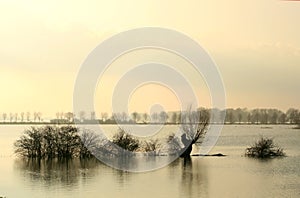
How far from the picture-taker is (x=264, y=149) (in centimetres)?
505

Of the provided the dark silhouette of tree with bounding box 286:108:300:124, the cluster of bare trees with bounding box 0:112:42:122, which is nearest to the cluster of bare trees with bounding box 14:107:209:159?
the cluster of bare trees with bounding box 0:112:42:122

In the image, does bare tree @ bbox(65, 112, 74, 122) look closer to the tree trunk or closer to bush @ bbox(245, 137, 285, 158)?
the tree trunk

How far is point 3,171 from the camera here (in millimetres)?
4691

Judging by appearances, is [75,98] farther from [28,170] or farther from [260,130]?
[260,130]

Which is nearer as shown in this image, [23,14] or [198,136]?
[23,14]

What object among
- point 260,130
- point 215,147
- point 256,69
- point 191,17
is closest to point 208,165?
point 215,147

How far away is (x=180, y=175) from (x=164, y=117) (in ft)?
1.73

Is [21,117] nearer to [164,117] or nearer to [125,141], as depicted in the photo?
[125,141]

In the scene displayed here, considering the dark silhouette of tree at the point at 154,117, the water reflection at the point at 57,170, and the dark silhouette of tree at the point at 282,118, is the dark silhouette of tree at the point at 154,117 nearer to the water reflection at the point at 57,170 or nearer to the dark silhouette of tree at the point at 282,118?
the water reflection at the point at 57,170

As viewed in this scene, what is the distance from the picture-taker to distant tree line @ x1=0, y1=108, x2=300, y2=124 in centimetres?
462

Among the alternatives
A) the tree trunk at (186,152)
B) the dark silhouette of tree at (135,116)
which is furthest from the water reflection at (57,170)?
the tree trunk at (186,152)

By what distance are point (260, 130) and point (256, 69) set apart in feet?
1.80

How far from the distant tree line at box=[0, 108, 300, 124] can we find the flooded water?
7cm

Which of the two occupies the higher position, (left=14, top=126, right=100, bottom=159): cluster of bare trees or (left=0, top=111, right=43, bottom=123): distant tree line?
(left=0, top=111, right=43, bottom=123): distant tree line
